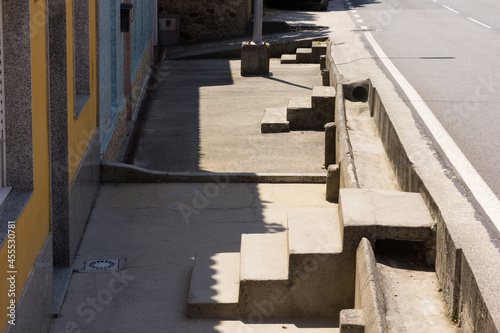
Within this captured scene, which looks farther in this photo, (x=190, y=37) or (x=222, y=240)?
(x=190, y=37)

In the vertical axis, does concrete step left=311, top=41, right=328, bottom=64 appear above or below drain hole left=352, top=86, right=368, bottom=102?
below

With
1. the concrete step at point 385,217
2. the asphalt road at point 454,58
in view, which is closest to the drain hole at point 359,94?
the asphalt road at point 454,58

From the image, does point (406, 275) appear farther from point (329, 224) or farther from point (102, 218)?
point (102, 218)

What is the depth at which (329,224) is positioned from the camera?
23.0 feet

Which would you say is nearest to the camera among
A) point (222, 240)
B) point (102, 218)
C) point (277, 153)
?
point (222, 240)

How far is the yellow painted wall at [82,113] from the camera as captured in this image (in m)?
7.83

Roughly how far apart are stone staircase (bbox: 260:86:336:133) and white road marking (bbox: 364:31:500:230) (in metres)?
1.23

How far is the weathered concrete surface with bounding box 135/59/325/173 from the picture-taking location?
12023 mm

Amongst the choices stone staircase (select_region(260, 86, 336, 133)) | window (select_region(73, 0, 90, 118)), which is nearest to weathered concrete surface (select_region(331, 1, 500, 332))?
window (select_region(73, 0, 90, 118))

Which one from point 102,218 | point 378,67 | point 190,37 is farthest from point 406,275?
point 190,37

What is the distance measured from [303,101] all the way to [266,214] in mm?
5447

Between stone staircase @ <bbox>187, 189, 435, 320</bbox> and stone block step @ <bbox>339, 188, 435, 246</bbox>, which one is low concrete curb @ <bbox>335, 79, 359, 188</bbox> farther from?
stone block step @ <bbox>339, 188, 435, 246</bbox>

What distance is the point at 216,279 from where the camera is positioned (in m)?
7.24

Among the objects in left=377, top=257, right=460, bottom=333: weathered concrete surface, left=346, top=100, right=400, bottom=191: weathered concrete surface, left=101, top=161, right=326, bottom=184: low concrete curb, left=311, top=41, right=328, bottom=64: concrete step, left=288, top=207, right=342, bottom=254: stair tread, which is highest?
left=346, top=100, right=400, bottom=191: weathered concrete surface
